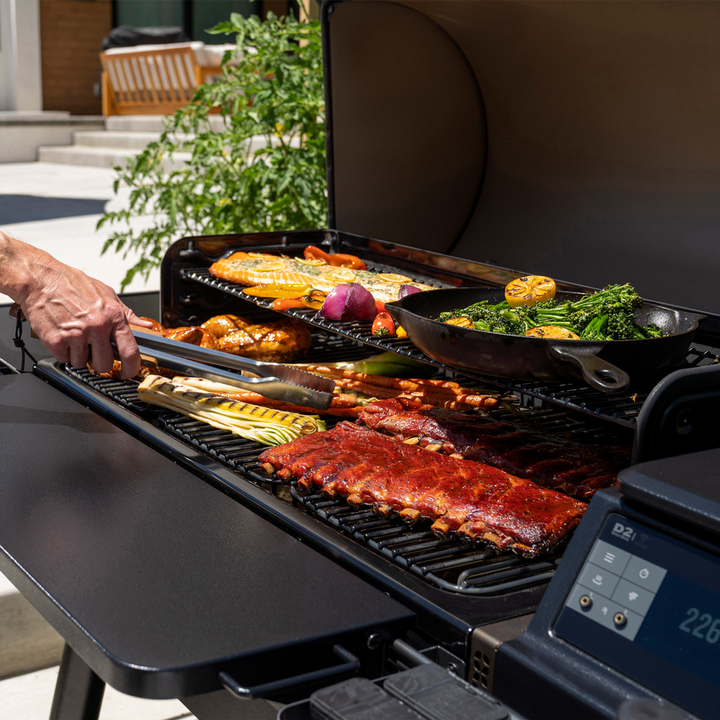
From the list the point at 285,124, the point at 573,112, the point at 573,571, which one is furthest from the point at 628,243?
the point at 285,124

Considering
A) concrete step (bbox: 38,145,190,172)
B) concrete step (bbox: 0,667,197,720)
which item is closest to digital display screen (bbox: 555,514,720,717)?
concrete step (bbox: 0,667,197,720)

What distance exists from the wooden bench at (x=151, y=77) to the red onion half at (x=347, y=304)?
9668 mm

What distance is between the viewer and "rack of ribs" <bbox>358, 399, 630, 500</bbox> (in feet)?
4.36

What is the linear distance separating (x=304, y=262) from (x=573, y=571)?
1.34m

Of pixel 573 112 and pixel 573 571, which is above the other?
pixel 573 112

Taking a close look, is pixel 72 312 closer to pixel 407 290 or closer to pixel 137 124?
pixel 407 290

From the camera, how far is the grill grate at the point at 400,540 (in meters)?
1.03

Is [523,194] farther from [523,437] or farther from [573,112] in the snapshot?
[523,437]

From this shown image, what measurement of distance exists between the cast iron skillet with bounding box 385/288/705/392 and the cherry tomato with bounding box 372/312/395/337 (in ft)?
0.79

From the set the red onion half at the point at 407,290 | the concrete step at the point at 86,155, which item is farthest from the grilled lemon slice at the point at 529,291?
the concrete step at the point at 86,155

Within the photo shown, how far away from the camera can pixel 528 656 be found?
84cm

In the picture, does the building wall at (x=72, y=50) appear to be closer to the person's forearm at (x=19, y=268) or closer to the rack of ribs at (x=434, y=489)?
the person's forearm at (x=19, y=268)

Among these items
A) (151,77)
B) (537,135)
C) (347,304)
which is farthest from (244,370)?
(151,77)

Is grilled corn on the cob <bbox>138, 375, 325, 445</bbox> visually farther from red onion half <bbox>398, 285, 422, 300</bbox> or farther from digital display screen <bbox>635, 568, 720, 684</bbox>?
digital display screen <bbox>635, 568, 720, 684</bbox>
